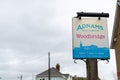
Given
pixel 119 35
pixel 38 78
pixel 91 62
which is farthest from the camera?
pixel 38 78

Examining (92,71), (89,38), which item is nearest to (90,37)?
(89,38)

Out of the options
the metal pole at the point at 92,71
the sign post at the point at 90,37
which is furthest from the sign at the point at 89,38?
the metal pole at the point at 92,71

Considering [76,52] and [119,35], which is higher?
[119,35]

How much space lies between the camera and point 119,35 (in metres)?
24.7

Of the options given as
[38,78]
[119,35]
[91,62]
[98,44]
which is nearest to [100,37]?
[98,44]

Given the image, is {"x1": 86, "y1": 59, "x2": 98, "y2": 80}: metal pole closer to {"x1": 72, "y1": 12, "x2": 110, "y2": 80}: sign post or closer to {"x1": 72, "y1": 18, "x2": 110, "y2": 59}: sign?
{"x1": 72, "y1": 12, "x2": 110, "y2": 80}: sign post

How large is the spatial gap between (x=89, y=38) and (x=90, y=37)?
0.27 feet

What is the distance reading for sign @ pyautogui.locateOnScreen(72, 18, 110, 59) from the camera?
1927 centimetres

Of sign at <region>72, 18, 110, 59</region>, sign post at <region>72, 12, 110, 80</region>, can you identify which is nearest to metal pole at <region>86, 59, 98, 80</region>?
sign post at <region>72, 12, 110, 80</region>

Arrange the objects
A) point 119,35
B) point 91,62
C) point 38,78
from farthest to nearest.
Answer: point 38,78 → point 119,35 → point 91,62

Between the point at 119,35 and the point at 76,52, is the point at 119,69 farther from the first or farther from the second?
the point at 76,52

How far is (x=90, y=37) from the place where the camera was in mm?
19312

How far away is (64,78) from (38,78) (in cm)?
742

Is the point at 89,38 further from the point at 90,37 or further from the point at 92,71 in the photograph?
the point at 92,71
